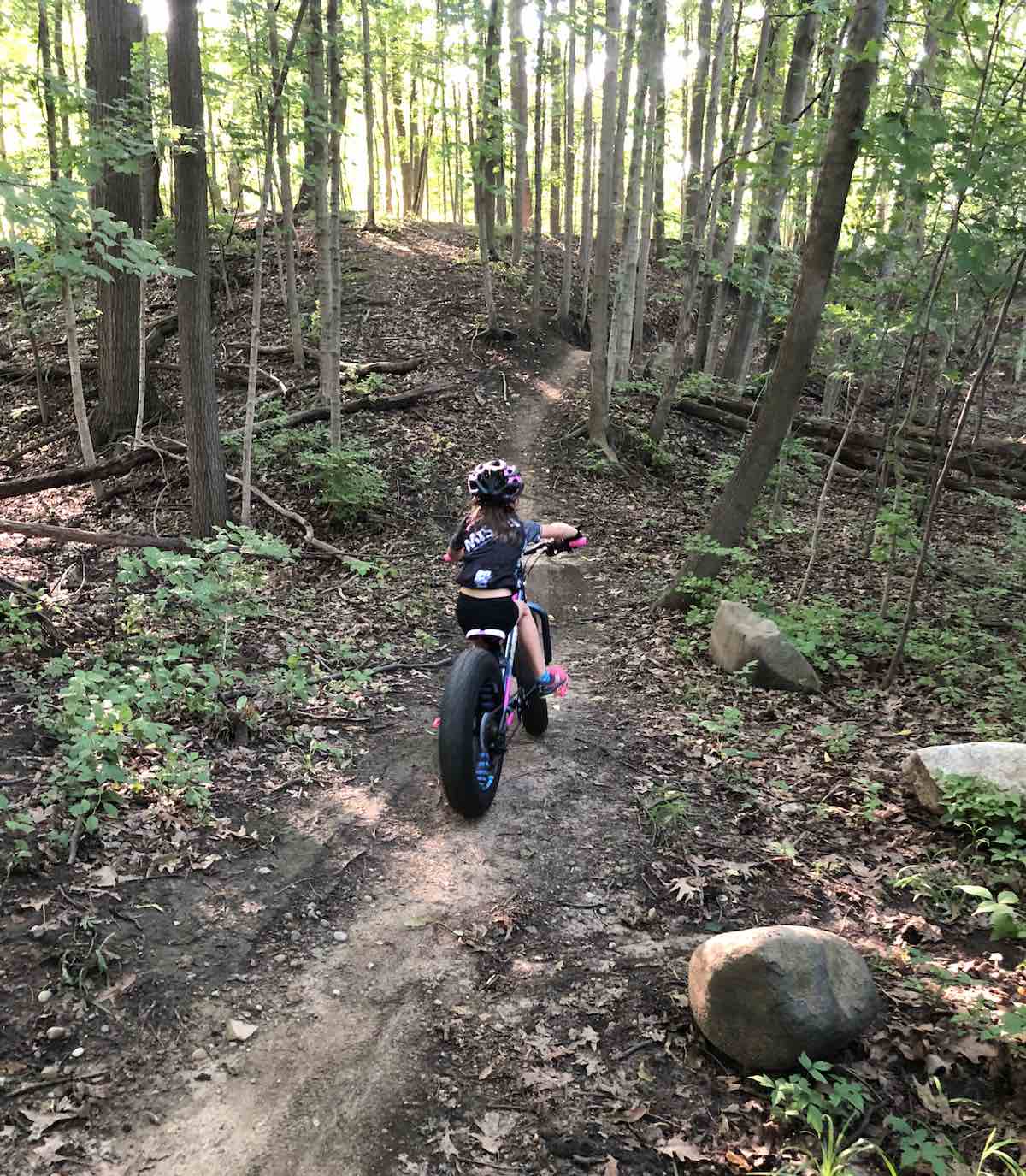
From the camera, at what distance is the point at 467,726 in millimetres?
4203

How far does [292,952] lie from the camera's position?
11.4 feet

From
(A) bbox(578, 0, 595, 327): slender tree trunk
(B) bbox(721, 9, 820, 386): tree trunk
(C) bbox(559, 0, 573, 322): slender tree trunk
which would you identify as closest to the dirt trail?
(B) bbox(721, 9, 820, 386): tree trunk

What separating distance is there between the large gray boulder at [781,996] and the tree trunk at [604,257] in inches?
429

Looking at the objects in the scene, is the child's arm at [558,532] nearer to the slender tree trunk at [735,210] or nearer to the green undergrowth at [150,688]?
the green undergrowth at [150,688]

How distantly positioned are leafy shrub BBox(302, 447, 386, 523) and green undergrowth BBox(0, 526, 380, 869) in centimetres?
307

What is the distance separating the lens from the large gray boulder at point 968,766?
14.1ft

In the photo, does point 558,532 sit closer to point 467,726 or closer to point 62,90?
point 467,726

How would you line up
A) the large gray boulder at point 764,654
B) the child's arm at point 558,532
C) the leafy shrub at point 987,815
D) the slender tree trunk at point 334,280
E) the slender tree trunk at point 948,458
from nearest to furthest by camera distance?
1. the leafy shrub at point 987,815
2. the child's arm at point 558,532
3. the slender tree trunk at point 948,458
4. the large gray boulder at point 764,654
5. the slender tree trunk at point 334,280

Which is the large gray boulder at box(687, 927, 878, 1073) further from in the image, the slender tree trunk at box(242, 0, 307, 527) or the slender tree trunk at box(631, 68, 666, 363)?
the slender tree trunk at box(631, 68, 666, 363)

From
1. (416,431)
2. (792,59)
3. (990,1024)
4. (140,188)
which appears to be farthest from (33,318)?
(990,1024)

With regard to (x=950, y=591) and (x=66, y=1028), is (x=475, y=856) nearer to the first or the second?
(x=66, y=1028)

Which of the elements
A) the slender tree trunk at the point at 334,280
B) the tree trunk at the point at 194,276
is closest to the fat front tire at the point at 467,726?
the tree trunk at the point at 194,276

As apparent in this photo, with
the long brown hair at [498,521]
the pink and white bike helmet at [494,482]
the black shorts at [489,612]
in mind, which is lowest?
the black shorts at [489,612]

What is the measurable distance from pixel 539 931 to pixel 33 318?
16.1 meters
